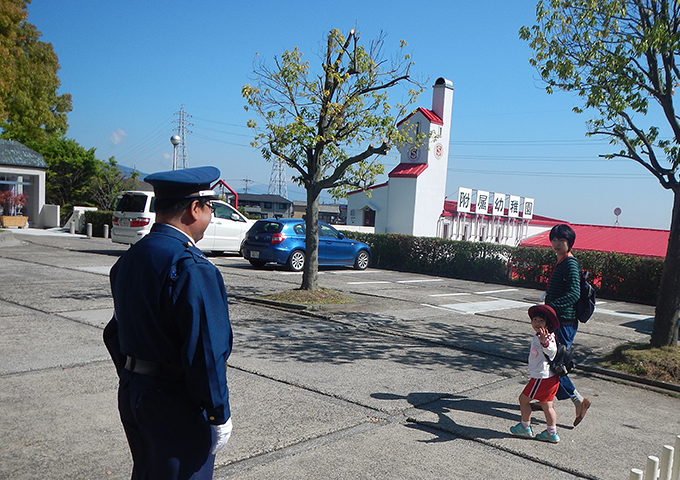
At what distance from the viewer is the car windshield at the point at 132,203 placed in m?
17.3

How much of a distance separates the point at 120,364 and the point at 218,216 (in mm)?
17260

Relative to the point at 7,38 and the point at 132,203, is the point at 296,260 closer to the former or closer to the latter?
the point at 132,203

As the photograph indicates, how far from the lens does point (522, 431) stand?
4.88 meters

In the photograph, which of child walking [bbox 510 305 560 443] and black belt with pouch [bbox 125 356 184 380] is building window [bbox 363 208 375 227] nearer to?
Answer: child walking [bbox 510 305 560 443]

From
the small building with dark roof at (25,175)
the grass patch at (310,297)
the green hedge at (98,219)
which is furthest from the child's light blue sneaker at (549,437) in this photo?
the small building with dark roof at (25,175)

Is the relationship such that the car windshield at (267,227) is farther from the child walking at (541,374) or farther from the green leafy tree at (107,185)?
the green leafy tree at (107,185)

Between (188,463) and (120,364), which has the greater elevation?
(120,364)

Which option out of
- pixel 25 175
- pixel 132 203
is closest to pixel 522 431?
pixel 132 203

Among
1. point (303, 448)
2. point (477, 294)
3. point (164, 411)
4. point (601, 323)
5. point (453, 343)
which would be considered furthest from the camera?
point (477, 294)

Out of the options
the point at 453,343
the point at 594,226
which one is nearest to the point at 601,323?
the point at 453,343

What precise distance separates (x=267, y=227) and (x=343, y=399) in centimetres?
1171

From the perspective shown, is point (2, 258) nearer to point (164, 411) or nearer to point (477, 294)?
point (477, 294)

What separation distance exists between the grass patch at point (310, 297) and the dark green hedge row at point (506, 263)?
9143 mm

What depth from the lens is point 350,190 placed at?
12.2 m
